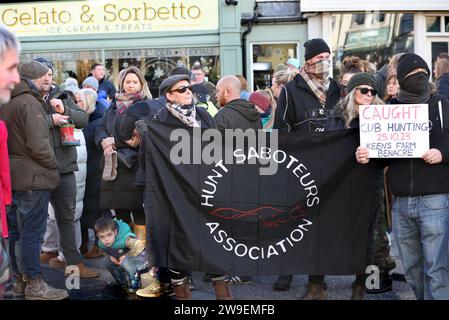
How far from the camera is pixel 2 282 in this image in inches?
137

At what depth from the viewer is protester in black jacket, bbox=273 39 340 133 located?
6004 millimetres

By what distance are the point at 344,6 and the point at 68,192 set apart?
29.9ft

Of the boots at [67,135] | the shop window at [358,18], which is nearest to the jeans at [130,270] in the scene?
the boots at [67,135]

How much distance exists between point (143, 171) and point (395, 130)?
2104mm

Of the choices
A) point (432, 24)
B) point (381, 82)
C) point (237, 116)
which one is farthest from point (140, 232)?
point (432, 24)

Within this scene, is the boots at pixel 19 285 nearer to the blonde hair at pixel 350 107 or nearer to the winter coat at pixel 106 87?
the blonde hair at pixel 350 107

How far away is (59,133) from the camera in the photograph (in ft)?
20.4

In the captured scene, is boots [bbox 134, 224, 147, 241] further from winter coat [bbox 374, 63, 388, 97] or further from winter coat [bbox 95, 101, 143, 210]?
winter coat [bbox 374, 63, 388, 97]

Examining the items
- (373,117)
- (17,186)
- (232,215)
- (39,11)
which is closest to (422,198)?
(373,117)

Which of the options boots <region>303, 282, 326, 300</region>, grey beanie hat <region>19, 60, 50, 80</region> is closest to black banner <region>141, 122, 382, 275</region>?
boots <region>303, 282, 326, 300</region>

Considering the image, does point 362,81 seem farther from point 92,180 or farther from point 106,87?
point 106,87

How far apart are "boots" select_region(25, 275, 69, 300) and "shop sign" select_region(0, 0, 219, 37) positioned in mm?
9314

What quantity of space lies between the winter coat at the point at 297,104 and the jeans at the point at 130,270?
170 centimetres
